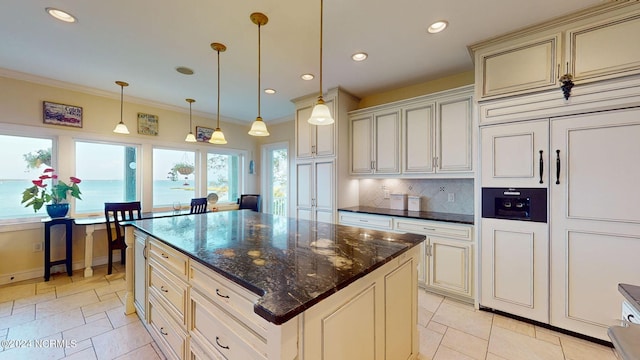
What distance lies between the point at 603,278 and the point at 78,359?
4058mm

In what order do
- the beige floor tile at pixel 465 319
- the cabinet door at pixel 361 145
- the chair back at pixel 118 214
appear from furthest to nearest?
the cabinet door at pixel 361 145
the chair back at pixel 118 214
the beige floor tile at pixel 465 319

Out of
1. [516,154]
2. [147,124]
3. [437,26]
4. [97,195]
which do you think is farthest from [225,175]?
[516,154]

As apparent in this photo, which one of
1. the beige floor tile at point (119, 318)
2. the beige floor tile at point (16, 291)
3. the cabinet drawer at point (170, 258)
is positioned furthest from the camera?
the beige floor tile at point (16, 291)

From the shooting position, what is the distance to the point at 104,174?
12.9ft

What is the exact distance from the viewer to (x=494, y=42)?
234cm

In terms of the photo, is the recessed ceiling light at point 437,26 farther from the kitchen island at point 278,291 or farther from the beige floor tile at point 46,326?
the beige floor tile at point 46,326

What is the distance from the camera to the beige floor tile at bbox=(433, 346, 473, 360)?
184cm

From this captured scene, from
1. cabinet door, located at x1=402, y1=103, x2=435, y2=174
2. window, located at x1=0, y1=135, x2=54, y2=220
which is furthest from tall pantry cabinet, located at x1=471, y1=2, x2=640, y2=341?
window, located at x1=0, y1=135, x2=54, y2=220

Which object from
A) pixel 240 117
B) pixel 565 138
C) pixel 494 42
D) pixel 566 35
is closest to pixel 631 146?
pixel 565 138

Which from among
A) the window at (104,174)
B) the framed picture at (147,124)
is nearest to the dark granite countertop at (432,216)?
the framed picture at (147,124)

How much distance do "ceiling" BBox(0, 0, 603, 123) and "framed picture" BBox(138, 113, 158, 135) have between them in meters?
0.68

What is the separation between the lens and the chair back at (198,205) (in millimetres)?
4164

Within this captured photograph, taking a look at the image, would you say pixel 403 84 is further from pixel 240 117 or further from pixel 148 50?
pixel 240 117

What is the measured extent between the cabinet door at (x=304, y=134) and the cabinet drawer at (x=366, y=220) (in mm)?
1097
